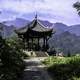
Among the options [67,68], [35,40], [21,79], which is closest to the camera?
[21,79]

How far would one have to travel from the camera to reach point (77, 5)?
69.1ft

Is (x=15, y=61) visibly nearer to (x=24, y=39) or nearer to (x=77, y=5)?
(x=77, y=5)

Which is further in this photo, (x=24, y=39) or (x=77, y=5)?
(x=24, y=39)

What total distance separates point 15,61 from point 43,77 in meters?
3.04

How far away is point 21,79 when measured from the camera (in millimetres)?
15906

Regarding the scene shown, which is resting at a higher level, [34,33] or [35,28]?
[35,28]

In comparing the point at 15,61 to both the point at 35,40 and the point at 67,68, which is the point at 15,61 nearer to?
the point at 67,68

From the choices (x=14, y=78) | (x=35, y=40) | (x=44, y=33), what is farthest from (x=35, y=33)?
(x=14, y=78)

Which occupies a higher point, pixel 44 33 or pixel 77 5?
→ pixel 77 5

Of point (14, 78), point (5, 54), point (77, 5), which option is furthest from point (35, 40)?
point (14, 78)

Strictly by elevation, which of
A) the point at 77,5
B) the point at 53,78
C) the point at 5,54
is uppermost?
the point at 77,5

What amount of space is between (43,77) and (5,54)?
2.60 m

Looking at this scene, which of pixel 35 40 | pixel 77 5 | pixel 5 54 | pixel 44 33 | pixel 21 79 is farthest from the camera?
pixel 35 40

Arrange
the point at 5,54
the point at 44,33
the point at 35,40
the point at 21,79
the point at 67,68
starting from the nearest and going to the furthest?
the point at 21,79 < the point at 5,54 < the point at 67,68 < the point at 44,33 < the point at 35,40
